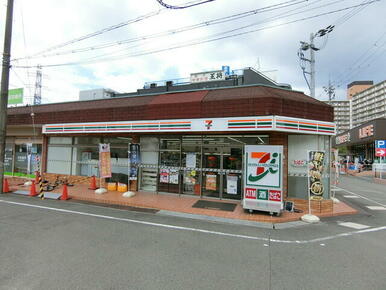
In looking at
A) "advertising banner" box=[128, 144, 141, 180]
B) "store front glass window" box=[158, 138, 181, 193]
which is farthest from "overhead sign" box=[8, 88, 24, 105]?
"store front glass window" box=[158, 138, 181, 193]

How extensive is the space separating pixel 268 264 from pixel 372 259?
2.33 meters

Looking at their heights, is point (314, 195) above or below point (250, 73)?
below

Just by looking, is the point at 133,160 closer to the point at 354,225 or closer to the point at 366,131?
the point at 354,225

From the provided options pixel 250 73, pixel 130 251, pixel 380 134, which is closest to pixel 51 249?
pixel 130 251

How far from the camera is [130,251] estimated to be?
4.51 meters

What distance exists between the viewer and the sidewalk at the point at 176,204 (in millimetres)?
7317

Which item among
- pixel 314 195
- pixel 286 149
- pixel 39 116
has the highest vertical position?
pixel 39 116

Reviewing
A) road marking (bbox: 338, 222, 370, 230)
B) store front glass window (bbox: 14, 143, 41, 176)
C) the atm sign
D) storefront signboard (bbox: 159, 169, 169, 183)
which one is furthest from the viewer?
store front glass window (bbox: 14, 143, 41, 176)

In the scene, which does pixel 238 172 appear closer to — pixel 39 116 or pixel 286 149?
pixel 286 149

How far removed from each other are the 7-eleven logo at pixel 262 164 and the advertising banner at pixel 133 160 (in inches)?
221

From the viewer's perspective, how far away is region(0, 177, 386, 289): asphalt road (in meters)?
3.50

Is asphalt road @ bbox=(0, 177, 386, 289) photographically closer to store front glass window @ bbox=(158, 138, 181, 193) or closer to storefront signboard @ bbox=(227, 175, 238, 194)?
storefront signboard @ bbox=(227, 175, 238, 194)

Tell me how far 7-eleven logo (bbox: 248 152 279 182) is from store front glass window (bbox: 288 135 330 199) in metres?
1.64

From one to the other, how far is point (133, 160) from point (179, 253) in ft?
22.1
